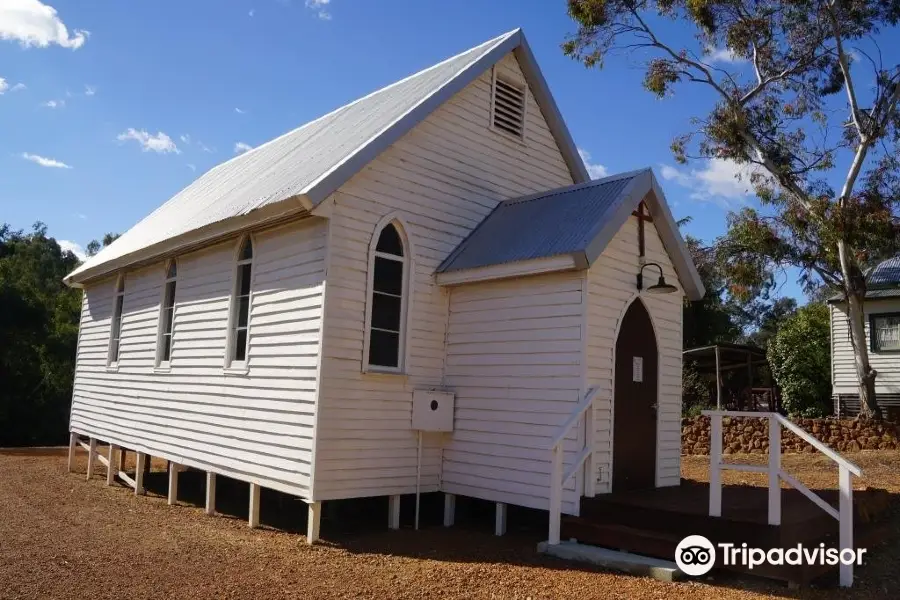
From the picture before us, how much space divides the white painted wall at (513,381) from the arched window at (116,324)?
8.91m

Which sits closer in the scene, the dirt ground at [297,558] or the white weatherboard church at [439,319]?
the dirt ground at [297,558]

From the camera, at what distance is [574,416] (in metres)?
8.53

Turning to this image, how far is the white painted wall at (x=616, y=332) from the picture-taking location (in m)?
9.41

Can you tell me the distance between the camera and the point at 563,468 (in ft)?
29.8

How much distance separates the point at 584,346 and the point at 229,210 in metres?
5.82

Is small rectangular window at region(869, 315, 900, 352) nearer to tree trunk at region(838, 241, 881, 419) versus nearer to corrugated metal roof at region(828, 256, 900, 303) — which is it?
corrugated metal roof at region(828, 256, 900, 303)

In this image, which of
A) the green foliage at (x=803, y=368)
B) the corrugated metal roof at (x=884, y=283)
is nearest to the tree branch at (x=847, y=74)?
the corrugated metal roof at (x=884, y=283)

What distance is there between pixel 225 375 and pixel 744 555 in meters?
7.54

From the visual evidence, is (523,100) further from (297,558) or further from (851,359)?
(851,359)

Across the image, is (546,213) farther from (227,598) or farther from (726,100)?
(726,100)

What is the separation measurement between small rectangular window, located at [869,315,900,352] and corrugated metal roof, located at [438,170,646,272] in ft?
65.2

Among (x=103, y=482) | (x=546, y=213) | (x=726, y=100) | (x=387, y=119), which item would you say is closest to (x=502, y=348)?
(x=546, y=213)

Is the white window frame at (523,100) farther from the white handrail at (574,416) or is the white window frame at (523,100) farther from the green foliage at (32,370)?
the green foliage at (32,370)

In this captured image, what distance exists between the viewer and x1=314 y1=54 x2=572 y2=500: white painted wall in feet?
31.5
